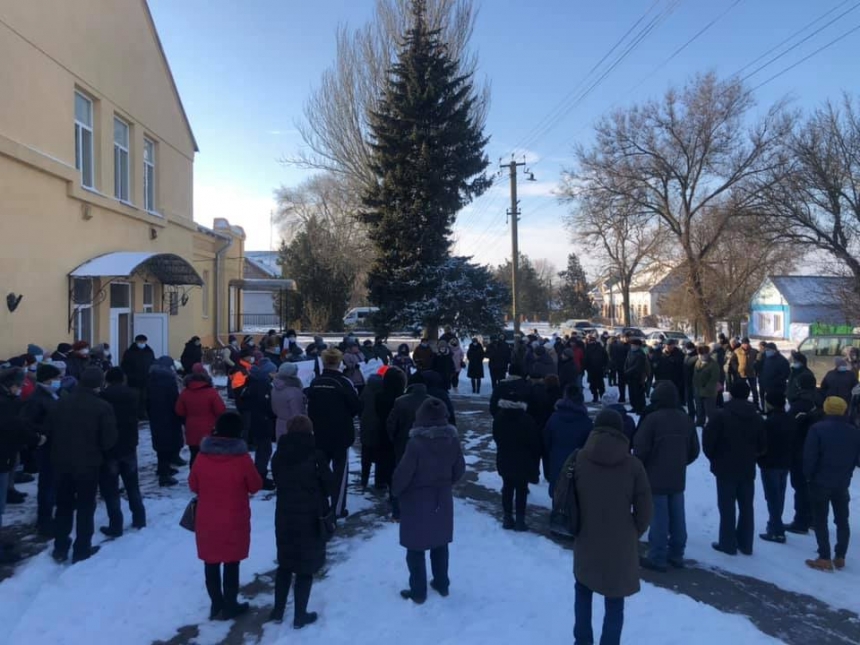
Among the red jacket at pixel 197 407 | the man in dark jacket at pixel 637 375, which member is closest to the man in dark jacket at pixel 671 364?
the man in dark jacket at pixel 637 375

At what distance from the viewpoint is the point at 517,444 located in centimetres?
655

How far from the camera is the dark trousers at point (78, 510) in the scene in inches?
226

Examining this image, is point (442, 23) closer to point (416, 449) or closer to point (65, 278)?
point (65, 278)

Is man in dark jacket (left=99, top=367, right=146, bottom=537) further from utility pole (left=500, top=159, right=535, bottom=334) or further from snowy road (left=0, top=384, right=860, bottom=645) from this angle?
utility pole (left=500, top=159, right=535, bottom=334)

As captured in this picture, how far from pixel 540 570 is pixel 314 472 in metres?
2.51

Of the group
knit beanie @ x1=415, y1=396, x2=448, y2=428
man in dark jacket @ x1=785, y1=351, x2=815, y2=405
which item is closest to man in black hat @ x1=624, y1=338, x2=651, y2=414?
man in dark jacket @ x1=785, y1=351, x2=815, y2=405

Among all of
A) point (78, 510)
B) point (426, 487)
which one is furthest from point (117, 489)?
point (426, 487)

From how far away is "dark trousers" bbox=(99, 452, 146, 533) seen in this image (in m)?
6.08

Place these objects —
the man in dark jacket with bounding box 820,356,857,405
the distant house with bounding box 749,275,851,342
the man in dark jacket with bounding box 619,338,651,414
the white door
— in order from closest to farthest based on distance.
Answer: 1. the man in dark jacket with bounding box 820,356,857,405
2. the man in dark jacket with bounding box 619,338,651,414
3. the white door
4. the distant house with bounding box 749,275,851,342

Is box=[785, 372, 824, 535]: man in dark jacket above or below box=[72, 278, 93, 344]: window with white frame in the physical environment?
below

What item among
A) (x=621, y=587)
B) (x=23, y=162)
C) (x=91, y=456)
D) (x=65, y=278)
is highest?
(x=23, y=162)

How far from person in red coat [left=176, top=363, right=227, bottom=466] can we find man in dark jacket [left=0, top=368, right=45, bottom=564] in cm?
176

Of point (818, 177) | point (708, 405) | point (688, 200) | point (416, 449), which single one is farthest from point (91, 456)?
point (688, 200)

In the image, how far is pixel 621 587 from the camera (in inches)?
158
